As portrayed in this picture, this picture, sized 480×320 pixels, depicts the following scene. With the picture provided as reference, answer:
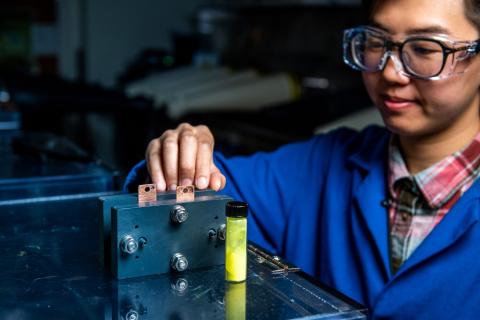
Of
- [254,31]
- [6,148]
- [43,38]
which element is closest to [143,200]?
[6,148]

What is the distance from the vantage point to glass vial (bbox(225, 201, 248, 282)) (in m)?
0.87

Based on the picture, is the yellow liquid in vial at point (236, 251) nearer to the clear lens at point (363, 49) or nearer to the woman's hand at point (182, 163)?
the woman's hand at point (182, 163)

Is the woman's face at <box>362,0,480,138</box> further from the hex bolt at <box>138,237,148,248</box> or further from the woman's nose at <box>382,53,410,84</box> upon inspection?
the hex bolt at <box>138,237,148,248</box>

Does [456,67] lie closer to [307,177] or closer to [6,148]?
[307,177]

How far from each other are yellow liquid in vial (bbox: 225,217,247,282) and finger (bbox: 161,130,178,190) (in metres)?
0.26

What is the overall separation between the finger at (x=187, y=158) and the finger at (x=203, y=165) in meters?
0.01

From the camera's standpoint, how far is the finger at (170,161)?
112 centimetres

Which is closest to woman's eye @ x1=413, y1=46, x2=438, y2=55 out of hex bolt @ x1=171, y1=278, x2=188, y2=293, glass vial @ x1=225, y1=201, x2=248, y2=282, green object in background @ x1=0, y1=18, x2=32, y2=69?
glass vial @ x1=225, y1=201, x2=248, y2=282

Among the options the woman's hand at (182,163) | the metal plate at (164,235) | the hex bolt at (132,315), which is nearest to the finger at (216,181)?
the woman's hand at (182,163)

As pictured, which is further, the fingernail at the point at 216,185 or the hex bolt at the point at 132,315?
the fingernail at the point at 216,185

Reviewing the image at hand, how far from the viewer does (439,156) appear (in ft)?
4.55

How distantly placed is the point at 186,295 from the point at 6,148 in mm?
1446

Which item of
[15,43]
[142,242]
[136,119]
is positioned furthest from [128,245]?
[15,43]

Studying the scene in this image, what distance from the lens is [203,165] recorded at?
3.65ft
